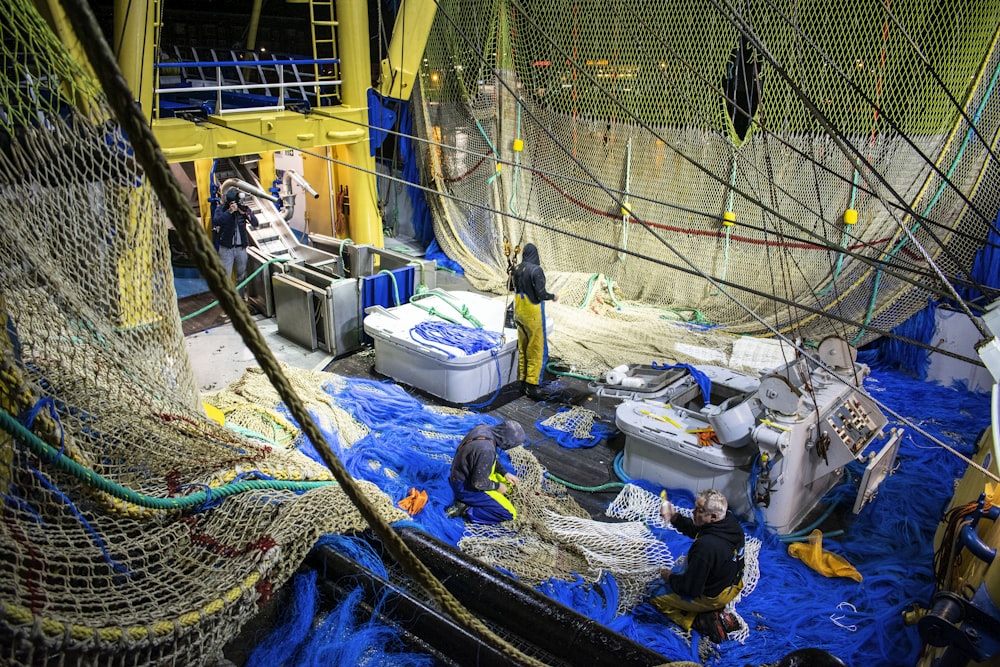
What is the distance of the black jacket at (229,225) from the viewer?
26.5 feet

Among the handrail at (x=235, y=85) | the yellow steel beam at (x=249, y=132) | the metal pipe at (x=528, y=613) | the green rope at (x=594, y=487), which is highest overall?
the handrail at (x=235, y=85)

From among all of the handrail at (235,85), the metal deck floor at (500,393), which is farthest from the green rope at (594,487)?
the handrail at (235,85)

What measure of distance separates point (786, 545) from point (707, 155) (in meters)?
4.99

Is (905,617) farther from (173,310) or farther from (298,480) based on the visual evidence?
(173,310)

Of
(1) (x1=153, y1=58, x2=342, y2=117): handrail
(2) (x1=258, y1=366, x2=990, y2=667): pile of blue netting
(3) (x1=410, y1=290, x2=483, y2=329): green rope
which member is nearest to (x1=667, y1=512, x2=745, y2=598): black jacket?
(2) (x1=258, y1=366, x2=990, y2=667): pile of blue netting

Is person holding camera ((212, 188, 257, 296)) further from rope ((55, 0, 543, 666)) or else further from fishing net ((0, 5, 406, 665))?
rope ((55, 0, 543, 666))

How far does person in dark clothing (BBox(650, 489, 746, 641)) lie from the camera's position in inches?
141

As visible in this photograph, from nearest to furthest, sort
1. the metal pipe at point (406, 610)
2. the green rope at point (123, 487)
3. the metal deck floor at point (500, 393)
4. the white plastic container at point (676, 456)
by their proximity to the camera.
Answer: the green rope at point (123, 487) → the metal pipe at point (406, 610) → the white plastic container at point (676, 456) → the metal deck floor at point (500, 393)

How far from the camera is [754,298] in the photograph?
26.5ft

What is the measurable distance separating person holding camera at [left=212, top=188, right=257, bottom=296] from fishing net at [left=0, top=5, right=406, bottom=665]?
4745 millimetres

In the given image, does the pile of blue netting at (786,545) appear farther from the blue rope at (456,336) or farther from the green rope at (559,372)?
the green rope at (559,372)

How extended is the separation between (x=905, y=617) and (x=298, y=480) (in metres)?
3.32

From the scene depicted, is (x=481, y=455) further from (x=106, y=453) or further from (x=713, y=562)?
(x=106, y=453)

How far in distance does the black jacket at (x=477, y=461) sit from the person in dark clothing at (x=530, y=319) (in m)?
2.00
